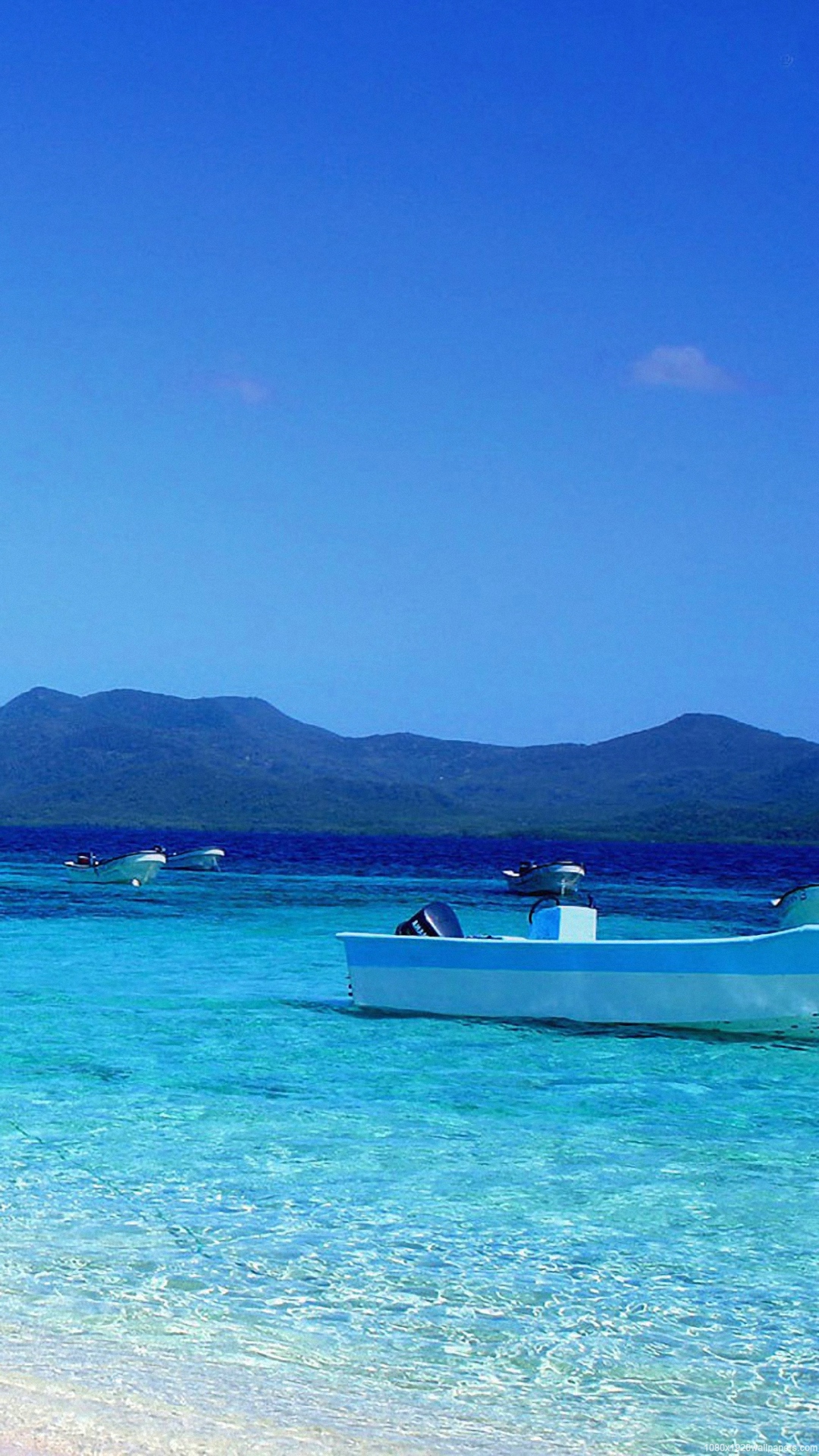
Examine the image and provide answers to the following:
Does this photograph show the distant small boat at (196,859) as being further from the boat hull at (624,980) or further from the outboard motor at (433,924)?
the boat hull at (624,980)

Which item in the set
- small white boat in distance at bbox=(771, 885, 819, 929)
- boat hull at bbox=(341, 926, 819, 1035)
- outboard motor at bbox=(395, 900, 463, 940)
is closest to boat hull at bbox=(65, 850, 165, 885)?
small white boat in distance at bbox=(771, 885, 819, 929)

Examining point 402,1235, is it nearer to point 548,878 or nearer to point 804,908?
point 804,908

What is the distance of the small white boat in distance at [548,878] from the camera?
63.6 meters

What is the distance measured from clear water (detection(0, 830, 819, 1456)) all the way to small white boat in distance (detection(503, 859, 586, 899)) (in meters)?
43.4

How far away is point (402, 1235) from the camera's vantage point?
379 inches

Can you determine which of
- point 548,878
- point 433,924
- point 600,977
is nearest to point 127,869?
point 548,878

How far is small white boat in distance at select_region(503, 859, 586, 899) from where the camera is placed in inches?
2504

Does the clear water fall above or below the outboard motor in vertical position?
below

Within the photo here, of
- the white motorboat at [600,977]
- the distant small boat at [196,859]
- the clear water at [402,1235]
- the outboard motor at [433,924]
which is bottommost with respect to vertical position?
the clear water at [402,1235]

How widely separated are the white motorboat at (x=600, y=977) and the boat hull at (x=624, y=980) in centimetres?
1

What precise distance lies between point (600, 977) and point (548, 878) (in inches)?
1819

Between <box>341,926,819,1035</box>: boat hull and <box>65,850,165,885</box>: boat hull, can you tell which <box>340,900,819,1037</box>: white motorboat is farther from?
<box>65,850,165,885</box>: boat hull

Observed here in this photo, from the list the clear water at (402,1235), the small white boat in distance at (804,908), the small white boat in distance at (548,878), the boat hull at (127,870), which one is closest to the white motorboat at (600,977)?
the clear water at (402,1235)

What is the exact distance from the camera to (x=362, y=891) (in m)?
65.2
